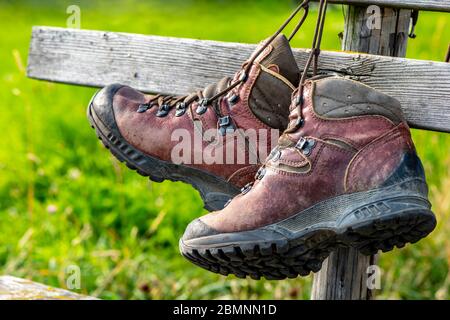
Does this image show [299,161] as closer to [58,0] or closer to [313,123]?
[313,123]

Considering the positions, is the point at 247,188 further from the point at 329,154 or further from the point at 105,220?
the point at 105,220

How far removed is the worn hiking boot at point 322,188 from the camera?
5.24ft

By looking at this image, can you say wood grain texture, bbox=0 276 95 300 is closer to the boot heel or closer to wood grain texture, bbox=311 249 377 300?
wood grain texture, bbox=311 249 377 300

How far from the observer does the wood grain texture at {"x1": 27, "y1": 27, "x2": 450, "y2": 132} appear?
6.34 feet

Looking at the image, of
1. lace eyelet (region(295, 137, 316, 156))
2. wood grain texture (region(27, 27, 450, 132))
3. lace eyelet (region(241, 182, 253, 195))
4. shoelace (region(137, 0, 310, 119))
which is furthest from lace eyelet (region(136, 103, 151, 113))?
lace eyelet (region(295, 137, 316, 156))

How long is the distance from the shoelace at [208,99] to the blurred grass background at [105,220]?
113 centimetres

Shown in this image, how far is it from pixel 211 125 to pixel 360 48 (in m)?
0.45

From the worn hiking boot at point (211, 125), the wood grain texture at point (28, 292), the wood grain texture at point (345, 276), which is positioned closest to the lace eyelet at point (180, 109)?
the worn hiking boot at point (211, 125)

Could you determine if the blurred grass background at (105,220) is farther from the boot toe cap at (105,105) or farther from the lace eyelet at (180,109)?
the lace eyelet at (180,109)

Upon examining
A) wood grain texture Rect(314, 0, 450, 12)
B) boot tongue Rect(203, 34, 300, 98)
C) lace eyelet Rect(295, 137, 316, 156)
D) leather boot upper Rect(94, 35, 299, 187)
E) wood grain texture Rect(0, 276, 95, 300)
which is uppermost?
wood grain texture Rect(314, 0, 450, 12)

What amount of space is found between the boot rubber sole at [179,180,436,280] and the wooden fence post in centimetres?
47

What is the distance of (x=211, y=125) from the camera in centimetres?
189

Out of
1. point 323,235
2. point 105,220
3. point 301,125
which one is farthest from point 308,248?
point 105,220

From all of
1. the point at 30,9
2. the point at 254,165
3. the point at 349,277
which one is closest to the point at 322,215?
the point at 254,165
